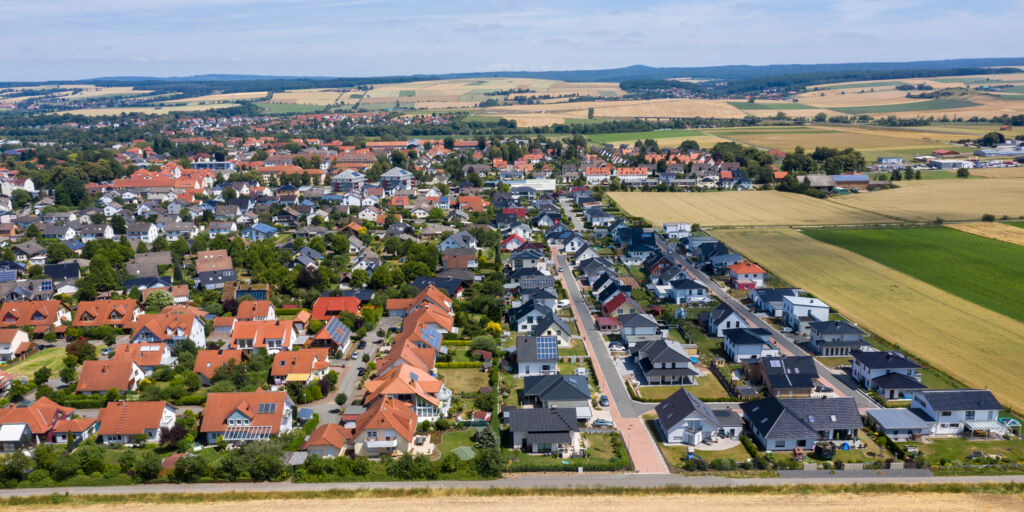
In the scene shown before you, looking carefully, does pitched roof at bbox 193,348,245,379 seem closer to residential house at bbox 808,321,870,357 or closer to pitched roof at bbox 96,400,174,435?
pitched roof at bbox 96,400,174,435

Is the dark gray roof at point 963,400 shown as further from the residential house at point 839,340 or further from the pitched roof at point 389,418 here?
the pitched roof at point 389,418

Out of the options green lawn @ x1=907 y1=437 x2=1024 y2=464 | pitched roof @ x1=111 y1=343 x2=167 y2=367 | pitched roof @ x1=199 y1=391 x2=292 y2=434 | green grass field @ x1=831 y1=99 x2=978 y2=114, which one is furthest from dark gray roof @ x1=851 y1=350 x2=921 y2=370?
green grass field @ x1=831 y1=99 x2=978 y2=114

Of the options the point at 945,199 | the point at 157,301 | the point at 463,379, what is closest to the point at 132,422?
the point at 463,379

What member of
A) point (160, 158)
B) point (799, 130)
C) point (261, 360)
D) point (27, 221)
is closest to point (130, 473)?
point (261, 360)

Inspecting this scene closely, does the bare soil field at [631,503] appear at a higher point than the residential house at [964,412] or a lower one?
lower

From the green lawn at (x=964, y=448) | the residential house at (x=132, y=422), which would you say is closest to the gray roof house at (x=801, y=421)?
the green lawn at (x=964, y=448)
